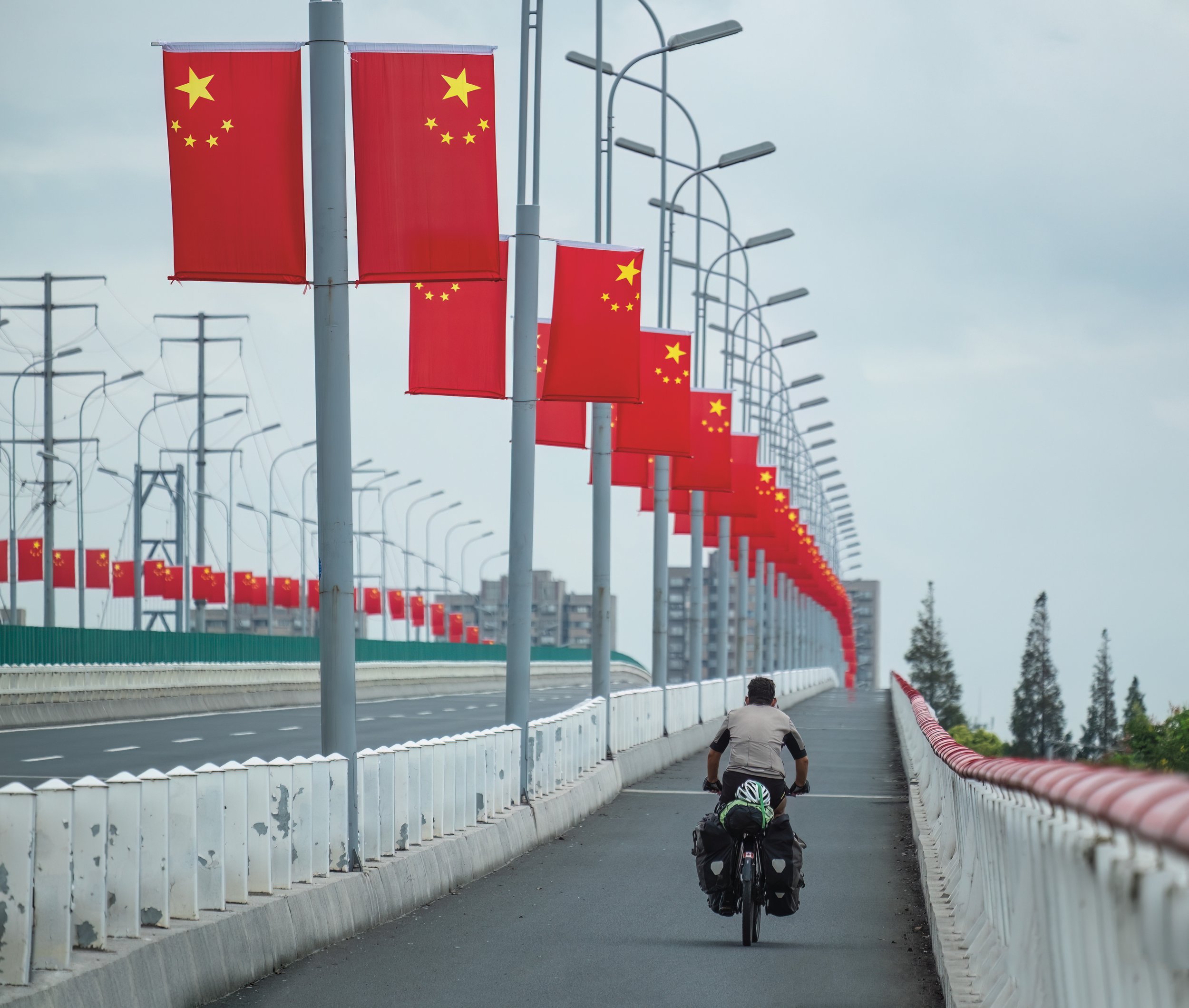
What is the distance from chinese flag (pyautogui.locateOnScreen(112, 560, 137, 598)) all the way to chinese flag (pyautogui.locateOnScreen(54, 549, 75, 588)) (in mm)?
8411

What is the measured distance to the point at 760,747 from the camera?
13367mm

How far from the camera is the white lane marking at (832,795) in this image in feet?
87.6

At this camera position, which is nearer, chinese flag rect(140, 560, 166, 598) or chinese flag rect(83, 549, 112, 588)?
chinese flag rect(83, 549, 112, 588)

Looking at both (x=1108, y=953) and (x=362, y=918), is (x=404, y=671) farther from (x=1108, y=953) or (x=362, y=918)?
(x=1108, y=953)

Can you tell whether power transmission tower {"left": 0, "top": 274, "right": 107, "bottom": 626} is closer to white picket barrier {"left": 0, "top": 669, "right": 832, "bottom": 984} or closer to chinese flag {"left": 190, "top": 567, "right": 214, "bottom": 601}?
chinese flag {"left": 190, "top": 567, "right": 214, "bottom": 601}

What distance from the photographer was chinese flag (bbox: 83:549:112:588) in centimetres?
7050

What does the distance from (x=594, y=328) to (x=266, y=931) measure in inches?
507

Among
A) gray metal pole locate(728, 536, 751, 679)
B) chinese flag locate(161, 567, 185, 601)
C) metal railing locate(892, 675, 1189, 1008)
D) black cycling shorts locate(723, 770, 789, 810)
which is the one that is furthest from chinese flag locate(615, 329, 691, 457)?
chinese flag locate(161, 567, 185, 601)

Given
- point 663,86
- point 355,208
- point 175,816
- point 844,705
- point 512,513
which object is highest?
point 663,86

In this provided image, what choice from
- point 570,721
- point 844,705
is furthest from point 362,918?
point 844,705

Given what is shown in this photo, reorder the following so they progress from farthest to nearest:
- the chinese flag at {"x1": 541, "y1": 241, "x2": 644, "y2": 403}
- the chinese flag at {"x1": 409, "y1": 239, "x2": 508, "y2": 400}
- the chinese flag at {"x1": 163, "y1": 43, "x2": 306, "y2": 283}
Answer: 1. the chinese flag at {"x1": 541, "y1": 241, "x2": 644, "y2": 403}
2. the chinese flag at {"x1": 409, "y1": 239, "x2": 508, "y2": 400}
3. the chinese flag at {"x1": 163, "y1": 43, "x2": 306, "y2": 283}

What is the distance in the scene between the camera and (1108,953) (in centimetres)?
488

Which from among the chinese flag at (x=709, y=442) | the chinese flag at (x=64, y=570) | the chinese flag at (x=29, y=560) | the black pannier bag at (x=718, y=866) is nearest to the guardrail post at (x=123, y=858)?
the black pannier bag at (x=718, y=866)

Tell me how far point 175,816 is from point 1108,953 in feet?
20.1
